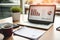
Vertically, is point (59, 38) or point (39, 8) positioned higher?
point (39, 8)

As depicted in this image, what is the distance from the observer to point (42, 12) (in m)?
1.48

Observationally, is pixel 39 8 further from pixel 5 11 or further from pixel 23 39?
pixel 5 11

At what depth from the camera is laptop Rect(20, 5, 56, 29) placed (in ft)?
4.63

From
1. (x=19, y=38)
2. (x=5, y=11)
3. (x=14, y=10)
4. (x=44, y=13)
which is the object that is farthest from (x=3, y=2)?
(x=19, y=38)

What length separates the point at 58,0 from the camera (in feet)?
10.2

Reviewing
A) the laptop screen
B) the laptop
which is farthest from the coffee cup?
the laptop screen

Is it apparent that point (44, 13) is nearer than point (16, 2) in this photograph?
Yes

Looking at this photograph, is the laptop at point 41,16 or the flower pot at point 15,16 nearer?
the laptop at point 41,16

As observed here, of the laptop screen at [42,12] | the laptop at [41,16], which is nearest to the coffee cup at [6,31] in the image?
the laptop at [41,16]

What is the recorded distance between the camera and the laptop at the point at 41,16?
1.41m

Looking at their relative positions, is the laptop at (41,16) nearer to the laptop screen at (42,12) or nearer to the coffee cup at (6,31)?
the laptop screen at (42,12)

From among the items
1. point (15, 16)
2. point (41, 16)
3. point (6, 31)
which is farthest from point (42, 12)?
point (6, 31)

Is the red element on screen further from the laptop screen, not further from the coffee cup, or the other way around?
the coffee cup

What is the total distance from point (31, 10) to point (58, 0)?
1.76 metres
